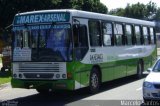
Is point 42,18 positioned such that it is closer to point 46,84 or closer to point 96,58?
point 46,84

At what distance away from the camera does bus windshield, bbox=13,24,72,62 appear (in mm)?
13906

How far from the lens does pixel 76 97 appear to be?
1477 cm

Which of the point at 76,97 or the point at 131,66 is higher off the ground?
the point at 131,66

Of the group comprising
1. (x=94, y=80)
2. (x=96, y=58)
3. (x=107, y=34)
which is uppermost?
(x=107, y=34)

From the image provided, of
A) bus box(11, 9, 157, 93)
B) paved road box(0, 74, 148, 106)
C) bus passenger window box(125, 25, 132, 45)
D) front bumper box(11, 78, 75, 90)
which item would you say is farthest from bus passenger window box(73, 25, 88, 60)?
bus passenger window box(125, 25, 132, 45)

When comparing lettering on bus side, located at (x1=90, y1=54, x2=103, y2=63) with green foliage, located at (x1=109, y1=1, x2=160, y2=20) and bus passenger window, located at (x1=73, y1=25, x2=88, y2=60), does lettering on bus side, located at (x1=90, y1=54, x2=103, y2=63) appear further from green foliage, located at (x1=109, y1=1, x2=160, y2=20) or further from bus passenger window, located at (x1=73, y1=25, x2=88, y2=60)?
green foliage, located at (x1=109, y1=1, x2=160, y2=20)

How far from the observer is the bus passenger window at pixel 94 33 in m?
15.5

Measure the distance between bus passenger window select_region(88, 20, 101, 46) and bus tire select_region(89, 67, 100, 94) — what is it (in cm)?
95

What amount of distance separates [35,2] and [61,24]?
45.8 feet

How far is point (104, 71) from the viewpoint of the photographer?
16500 mm

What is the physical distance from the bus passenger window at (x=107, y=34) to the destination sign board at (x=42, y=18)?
2979 mm

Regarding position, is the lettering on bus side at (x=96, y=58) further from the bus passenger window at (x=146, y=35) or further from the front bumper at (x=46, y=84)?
the bus passenger window at (x=146, y=35)

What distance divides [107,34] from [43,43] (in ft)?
11.7

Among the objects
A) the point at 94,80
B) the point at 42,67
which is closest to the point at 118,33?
the point at 94,80
